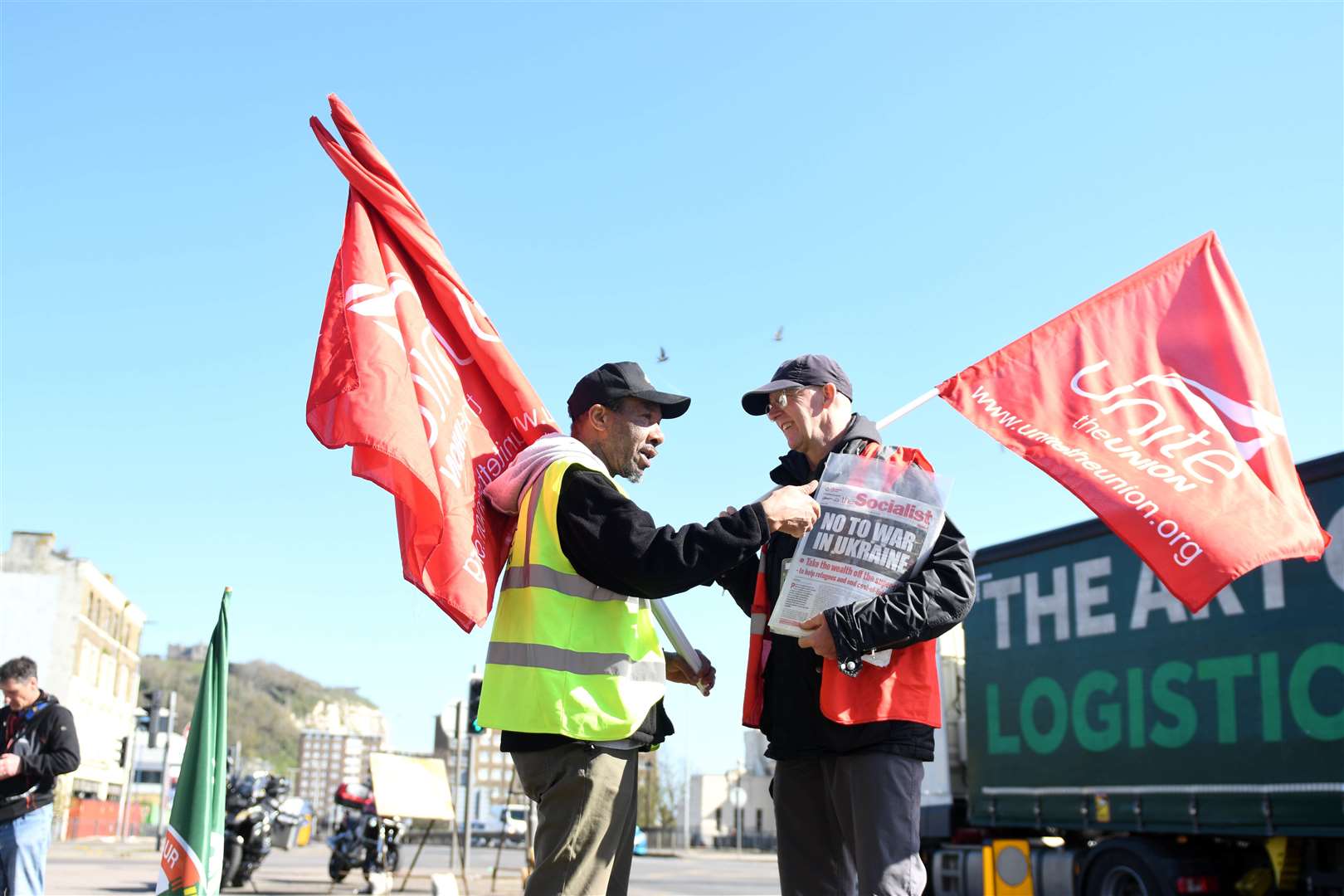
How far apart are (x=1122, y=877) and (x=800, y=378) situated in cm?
843

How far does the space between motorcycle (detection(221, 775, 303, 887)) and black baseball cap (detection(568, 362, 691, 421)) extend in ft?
41.9

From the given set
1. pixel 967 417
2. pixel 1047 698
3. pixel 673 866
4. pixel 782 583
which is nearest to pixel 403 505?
pixel 782 583

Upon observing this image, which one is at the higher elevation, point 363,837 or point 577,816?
point 577,816

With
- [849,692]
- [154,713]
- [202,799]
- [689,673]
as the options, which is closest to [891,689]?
[849,692]

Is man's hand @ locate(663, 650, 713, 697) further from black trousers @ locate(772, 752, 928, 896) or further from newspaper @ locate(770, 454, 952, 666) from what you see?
newspaper @ locate(770, 454, 952, 666)

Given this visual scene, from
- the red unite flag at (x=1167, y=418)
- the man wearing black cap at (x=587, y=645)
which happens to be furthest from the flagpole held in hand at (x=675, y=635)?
the red unite flag at (x=1167, y=418)

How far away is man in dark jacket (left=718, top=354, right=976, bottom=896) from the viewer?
4.01 meters

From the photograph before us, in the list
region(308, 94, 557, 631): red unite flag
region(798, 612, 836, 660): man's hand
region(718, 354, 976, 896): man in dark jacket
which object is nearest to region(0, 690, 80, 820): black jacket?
region(308, 94, 557, 631): red unite flag

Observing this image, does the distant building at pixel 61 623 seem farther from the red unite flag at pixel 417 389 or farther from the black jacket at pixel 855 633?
the black jacket at pixel 855 633

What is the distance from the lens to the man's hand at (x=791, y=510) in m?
4.05

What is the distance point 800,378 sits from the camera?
4.64 meters

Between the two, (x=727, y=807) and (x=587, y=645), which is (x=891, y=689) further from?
(x=727, y=807)

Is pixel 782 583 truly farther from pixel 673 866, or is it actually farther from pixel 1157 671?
pixel 673 866

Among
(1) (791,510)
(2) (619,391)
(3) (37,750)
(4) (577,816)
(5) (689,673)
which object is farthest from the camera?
(3) (37,750)
